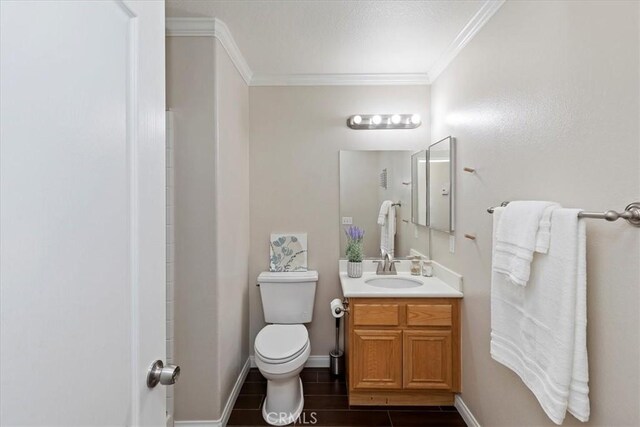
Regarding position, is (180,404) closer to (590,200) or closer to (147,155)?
(147,155)

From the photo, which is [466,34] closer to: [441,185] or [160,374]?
[441,185]

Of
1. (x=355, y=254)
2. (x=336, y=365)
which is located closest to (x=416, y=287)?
(x=355, y=254)

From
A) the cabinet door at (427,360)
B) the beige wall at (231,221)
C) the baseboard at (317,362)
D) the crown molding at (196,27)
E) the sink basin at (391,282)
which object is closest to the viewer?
the crown molding at (196,27)

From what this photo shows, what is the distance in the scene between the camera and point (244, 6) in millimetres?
1877

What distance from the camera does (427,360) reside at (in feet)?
7.33

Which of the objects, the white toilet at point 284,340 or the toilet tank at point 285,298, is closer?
the white toilet at point 284,340

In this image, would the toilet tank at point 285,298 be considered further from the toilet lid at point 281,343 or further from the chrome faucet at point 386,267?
the chrome faucet at point 386,267

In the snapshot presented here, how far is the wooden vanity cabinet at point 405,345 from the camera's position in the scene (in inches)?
87.7

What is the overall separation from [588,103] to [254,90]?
94.4 inches

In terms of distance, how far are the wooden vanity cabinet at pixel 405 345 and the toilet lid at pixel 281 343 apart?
14.4 inches

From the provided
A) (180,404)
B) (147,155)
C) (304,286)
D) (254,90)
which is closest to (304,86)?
(254,90)

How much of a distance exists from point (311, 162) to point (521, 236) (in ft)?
6.23

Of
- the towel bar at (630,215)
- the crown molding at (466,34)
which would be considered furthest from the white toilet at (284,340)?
the crown molding at (466,34)

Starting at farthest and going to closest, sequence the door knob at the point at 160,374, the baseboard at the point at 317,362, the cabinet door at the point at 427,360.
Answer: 1. the baseboard at the point at 317,362
2. the cabinet door at the point at 427,360
3. the door knob at the point at 160,374
